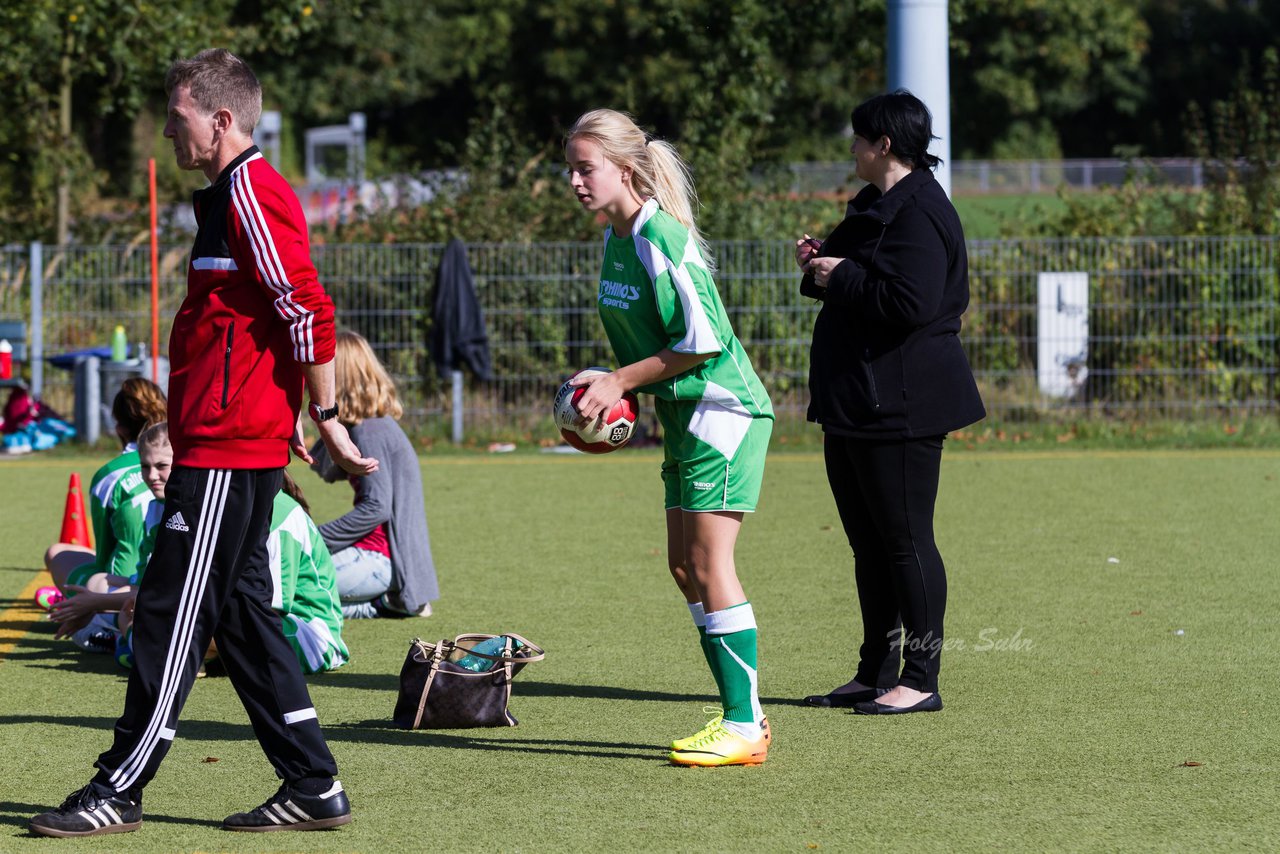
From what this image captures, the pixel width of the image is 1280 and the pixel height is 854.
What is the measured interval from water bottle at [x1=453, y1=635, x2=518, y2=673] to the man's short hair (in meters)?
2.17

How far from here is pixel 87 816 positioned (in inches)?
166

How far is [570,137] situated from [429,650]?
179cm

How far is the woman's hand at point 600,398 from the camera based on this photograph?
4.72 metres

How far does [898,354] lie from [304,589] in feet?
7.83

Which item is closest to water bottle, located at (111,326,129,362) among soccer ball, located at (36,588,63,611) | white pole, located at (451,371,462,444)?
white pole, located at (451,371,462,444)

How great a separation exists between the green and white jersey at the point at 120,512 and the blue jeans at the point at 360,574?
34.3 inches

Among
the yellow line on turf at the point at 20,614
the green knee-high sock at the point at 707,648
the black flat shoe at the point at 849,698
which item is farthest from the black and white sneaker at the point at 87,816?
the yellow line on turf at the point at 20,614

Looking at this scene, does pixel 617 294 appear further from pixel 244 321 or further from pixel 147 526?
pixel 147 526

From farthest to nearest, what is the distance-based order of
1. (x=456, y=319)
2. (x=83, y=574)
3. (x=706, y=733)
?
1. (x=456, y=319)
2. (x=83, y=574)
3. (x=706, y=733)

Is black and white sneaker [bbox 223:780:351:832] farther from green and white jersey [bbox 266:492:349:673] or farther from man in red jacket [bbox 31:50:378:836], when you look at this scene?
green and white jersey [bbox 266:492:349:673]

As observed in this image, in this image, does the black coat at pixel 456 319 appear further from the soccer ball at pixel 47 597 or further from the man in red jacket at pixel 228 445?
the man in red jacket at pixel 228 445

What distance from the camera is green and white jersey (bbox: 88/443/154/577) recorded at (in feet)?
21.9

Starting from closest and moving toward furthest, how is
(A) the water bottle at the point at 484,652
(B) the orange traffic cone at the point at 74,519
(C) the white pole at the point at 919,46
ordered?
(A) the water bottle at the point at 484,652 → (B) the orange traffic cone at the point at 74,519 → (C) the white pole at the point at 919,46

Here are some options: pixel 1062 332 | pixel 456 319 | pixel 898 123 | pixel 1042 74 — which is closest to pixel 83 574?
pixel 898 123
